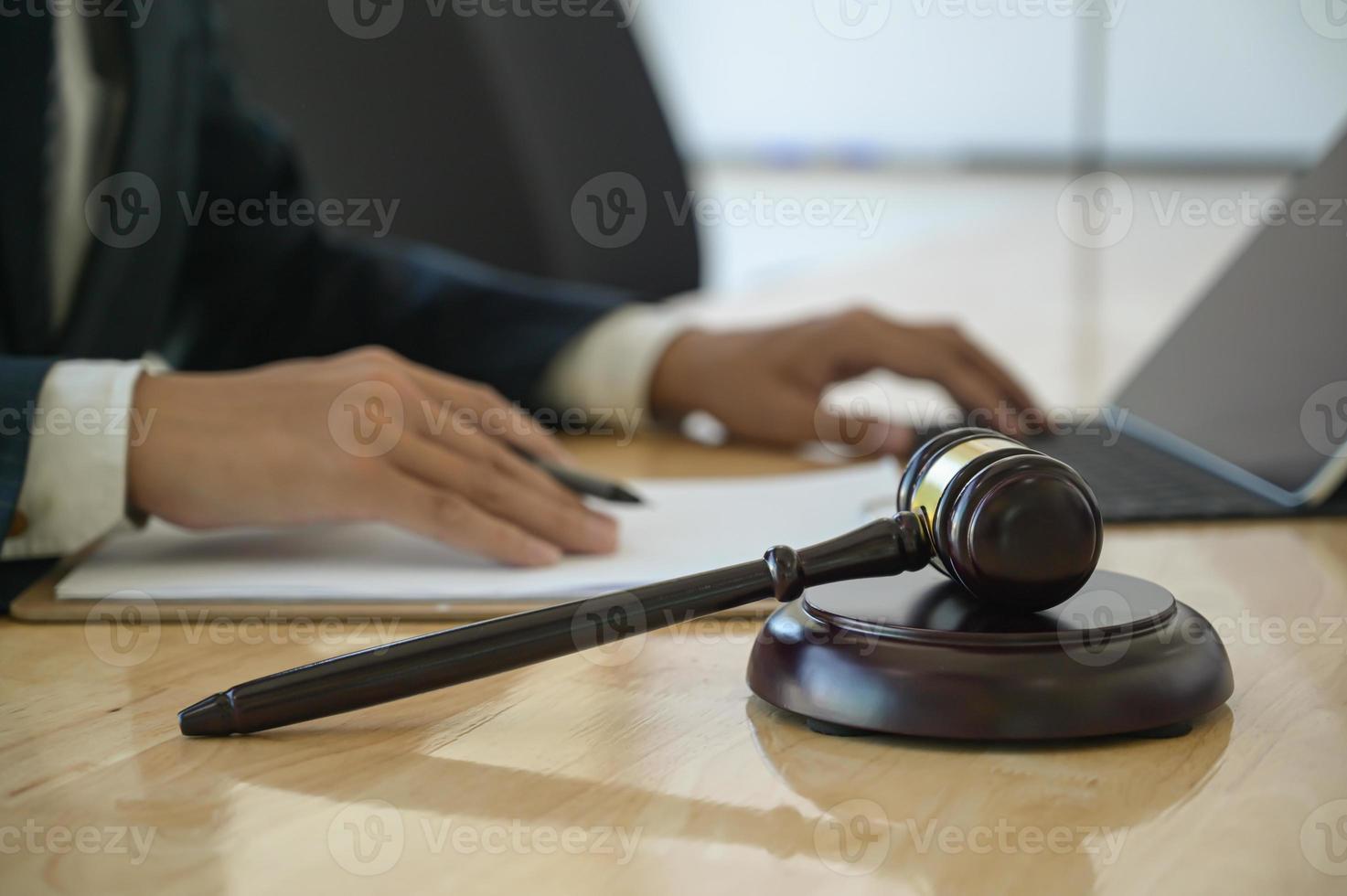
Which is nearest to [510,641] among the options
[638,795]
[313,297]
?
[638,795]

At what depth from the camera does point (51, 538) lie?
60cm

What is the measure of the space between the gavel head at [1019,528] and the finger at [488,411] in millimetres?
334

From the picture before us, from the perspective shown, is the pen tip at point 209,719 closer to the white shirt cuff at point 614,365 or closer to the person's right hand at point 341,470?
the person's right hand at point 341,470

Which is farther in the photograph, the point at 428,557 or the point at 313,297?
the point at 313,297

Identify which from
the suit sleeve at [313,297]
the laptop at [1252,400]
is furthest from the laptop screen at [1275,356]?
the suit sleeve at [313,297]

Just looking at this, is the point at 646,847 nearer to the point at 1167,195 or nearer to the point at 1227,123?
the point at 1167,195

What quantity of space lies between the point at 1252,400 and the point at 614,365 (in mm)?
482

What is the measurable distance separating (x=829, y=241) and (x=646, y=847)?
5360mm

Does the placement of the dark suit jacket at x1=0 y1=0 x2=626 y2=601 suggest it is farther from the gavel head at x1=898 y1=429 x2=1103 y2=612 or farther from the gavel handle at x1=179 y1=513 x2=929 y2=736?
the gavel head at x1=898 y1=429 x2=1103 y2=612

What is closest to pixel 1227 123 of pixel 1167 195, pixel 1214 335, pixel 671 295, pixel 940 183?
pixel 1167 195

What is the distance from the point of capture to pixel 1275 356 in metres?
0.75

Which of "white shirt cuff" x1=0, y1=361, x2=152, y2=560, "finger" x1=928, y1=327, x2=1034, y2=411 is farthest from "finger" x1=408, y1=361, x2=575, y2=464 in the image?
"finger" x1=928, y1=327, x2=1034, y2=411

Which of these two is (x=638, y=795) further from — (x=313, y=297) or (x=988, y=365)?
(x=313, y=297)

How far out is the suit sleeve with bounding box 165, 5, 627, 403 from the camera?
42.0 inches
